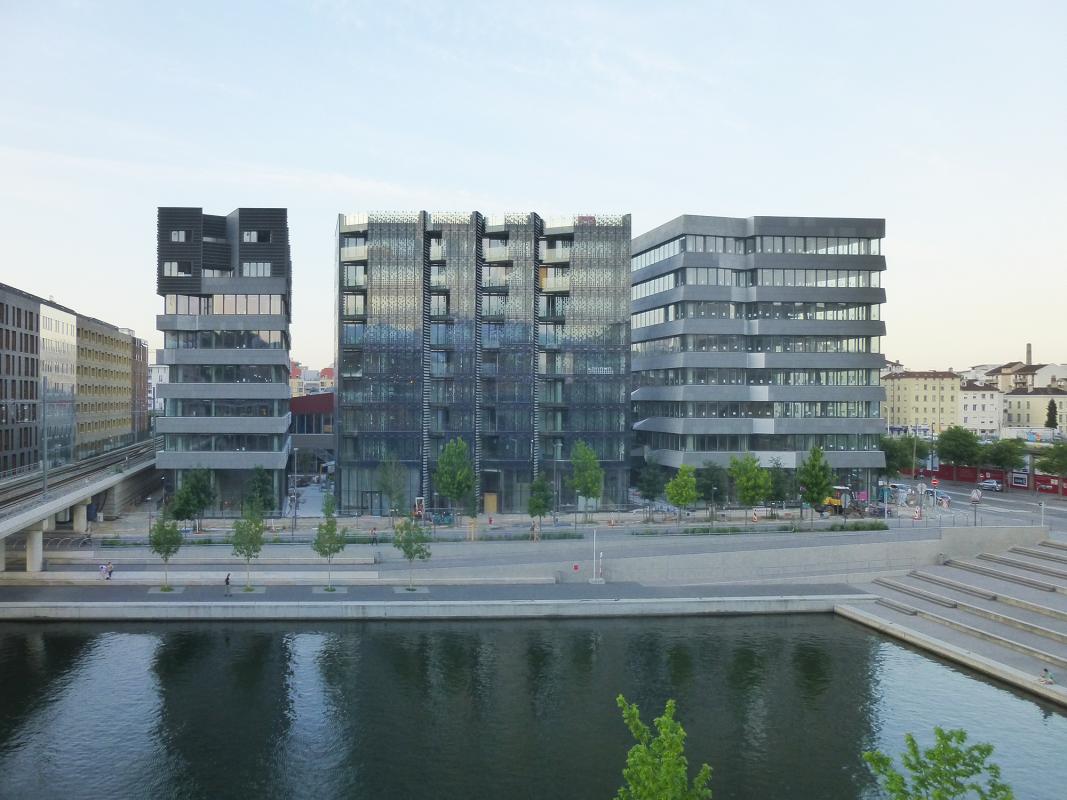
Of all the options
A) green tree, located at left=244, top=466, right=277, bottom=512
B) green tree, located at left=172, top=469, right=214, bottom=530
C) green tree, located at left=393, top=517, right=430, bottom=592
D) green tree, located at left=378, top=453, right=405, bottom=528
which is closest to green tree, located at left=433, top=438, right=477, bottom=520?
green tree, located at left=378, top=453, right=405, bottom=528

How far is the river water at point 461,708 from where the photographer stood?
3000 cm

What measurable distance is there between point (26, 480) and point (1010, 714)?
243 ft

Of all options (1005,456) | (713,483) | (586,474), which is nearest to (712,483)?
(713,483)

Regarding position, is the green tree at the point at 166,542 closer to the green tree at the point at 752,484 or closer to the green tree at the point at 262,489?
the green tree at the point at 262,489

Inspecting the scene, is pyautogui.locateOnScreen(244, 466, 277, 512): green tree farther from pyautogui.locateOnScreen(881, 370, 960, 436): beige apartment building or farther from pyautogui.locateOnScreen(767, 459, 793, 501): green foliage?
pyautogui.locateOnScreen(881, 370, 960, 436): beige apartment building

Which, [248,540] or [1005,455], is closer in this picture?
[248,540]

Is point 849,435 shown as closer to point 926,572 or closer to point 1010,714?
point 926,572

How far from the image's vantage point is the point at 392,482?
72.1 metres

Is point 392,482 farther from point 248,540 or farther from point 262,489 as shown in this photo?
point 248,540

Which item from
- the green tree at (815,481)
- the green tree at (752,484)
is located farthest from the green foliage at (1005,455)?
the green tree at (752,484)

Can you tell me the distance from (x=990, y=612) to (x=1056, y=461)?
154 feet

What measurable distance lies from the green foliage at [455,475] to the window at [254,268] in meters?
24.3

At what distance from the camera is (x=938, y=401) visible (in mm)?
197875

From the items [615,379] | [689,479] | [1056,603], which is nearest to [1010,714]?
[1056,603]
